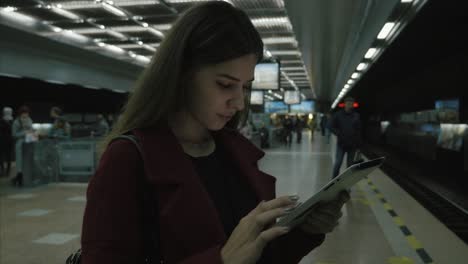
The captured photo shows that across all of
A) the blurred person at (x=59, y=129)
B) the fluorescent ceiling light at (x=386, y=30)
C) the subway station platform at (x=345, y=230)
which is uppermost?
the fluorescent ceiling light at (x=386, y=30)

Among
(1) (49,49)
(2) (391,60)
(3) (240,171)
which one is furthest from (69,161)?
(2) (391,60)

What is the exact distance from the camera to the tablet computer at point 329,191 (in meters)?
1.00

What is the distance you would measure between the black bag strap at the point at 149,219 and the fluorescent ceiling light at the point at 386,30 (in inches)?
367

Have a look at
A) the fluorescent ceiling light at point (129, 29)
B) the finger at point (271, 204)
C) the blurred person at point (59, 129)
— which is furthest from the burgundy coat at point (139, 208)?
the fluorescent ceiling light at point (129, 29)

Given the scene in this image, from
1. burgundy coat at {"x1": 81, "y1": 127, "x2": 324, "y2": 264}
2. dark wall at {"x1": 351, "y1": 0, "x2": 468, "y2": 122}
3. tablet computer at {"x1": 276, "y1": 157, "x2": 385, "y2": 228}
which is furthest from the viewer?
dark wall at {"x1": 351, "y1": 0, "x2": 468, "y2": 122}

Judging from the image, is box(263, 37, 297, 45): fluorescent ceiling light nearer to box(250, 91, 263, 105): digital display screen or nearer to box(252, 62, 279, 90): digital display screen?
box(252, 62, 279, 90): digital display screen

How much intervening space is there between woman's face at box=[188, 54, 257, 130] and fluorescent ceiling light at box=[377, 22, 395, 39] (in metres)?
9.06

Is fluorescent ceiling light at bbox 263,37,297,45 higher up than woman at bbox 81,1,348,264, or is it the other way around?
fluorescent ceiling light at bbox 263,37,297,45


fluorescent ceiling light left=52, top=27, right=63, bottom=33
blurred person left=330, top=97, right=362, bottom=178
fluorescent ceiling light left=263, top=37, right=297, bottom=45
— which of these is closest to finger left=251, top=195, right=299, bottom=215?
blurred person left=330, top=97, right=362, bottom=178

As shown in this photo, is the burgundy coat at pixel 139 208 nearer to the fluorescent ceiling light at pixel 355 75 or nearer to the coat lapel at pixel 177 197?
the coat lapel at pixel 177 197

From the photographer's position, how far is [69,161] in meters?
9.40

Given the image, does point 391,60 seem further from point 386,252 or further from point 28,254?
point 28,254

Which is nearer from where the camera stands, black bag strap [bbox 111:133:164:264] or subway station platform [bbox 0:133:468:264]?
black bag strap [bbox 111:133:164:264]

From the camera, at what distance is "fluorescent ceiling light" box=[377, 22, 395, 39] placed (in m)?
9.22
